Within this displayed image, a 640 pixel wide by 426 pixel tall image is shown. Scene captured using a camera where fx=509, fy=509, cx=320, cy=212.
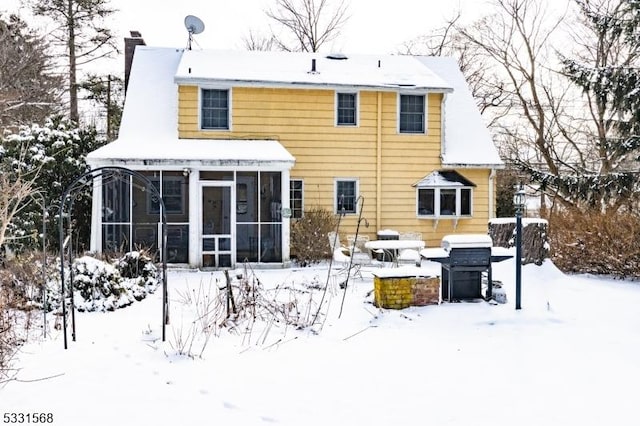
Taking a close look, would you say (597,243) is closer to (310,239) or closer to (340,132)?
(310,239)

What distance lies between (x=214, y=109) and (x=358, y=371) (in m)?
10.9

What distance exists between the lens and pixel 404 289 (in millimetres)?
7734

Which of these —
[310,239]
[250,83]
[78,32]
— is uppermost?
[78,32]

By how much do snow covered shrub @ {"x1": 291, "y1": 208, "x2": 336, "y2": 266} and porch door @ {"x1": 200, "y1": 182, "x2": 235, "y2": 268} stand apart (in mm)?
1681

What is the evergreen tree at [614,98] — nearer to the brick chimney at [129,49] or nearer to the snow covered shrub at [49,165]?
the snow covered shrub at [49,165]

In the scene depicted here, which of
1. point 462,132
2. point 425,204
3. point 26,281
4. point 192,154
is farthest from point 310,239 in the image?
point 26,281

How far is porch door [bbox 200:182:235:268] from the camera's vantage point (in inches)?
484

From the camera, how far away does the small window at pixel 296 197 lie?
1451cm

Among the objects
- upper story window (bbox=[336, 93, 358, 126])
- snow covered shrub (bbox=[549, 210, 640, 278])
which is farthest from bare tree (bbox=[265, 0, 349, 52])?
snow covered shrub (bbox=[549, 210, 640, 278])

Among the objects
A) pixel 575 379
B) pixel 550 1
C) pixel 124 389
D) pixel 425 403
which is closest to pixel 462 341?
pixel 575 379

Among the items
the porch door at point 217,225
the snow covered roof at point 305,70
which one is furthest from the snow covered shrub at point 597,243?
the porch door at point 217,225

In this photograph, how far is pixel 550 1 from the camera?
21.1m

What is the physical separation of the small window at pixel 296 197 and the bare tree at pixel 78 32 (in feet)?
39.0

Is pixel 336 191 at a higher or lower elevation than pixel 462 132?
lower
